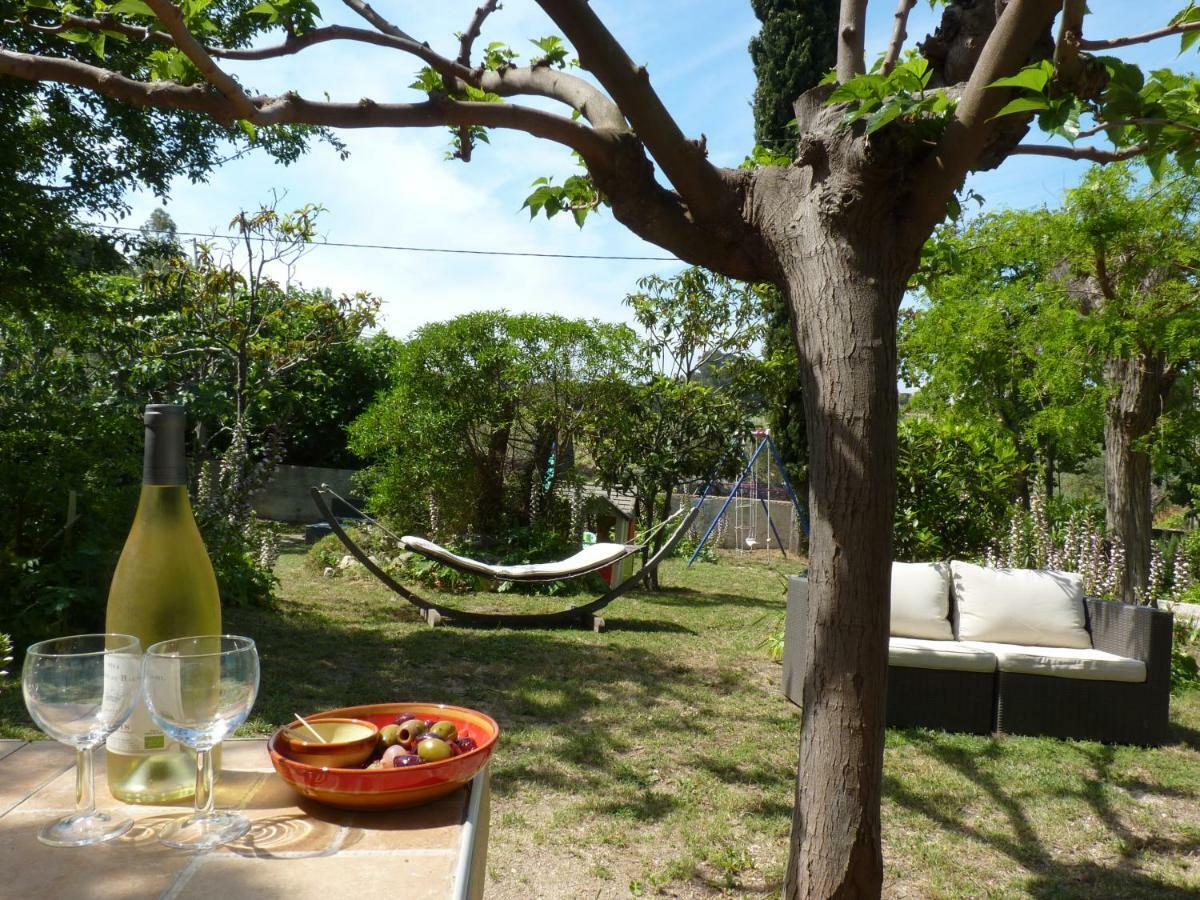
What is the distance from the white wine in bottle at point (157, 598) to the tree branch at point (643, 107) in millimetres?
1403

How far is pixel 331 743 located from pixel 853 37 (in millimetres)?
2173

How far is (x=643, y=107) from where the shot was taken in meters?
2.06

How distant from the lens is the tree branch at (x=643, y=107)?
196 centimetres

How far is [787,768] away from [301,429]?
38.4 feet

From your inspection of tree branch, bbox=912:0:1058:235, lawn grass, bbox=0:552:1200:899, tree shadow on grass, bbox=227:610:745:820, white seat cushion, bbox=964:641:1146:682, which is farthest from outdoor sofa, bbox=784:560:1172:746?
tree branch, bbox=912:0:1058:235

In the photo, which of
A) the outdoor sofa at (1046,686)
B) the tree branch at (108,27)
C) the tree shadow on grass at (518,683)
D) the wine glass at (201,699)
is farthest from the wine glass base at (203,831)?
the outdoor sofa at (1046,686)

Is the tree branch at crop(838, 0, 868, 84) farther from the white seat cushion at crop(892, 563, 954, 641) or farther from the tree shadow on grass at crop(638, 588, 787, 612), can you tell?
the tree shadow on grass at crop(638, 588, 787, 612)

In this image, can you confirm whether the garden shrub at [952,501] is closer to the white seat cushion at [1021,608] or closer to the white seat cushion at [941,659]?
the white seat cushion at [1021,608]

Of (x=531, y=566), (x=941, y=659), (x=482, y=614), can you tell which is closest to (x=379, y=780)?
(x=941, y=659)

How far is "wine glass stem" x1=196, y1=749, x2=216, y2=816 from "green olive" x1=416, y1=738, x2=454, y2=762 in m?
0.21

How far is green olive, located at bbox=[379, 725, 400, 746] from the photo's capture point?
1.01 metres

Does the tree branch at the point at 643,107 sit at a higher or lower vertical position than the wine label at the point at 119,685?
higher

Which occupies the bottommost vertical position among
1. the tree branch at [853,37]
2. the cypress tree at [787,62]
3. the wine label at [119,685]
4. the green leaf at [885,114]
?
the wine label at [119,685]

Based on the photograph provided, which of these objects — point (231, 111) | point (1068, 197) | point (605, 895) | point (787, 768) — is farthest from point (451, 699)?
point (1068, 197)
